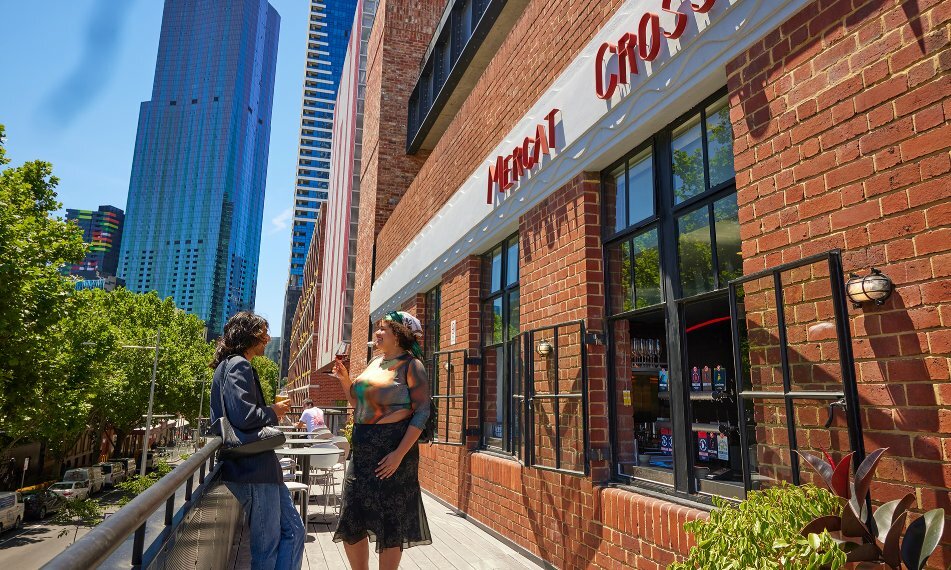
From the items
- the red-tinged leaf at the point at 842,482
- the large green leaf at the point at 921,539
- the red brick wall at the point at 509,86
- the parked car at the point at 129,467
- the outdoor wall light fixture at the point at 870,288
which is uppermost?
the red brick wall at the point at 509,86

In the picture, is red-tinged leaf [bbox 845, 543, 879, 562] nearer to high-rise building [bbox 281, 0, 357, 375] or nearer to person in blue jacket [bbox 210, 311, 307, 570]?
person in blue jacket [bbox 210, 311, 307, 570]

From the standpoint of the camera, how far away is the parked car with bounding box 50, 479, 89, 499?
2844 cm

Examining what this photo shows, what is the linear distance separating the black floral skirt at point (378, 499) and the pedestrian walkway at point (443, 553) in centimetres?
182

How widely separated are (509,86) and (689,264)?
377cm

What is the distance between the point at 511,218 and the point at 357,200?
54.5ft

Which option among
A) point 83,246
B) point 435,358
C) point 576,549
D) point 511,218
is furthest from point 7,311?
point 576,549

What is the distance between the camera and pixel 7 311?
14391mm

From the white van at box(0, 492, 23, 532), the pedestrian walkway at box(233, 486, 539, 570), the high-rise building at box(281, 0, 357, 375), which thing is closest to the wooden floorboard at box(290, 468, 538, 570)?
the pedestrian walkway at box(233, 486, 539, 570)

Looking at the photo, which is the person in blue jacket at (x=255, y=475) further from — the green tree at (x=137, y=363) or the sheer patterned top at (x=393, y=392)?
the green tree at (x=137, y=363)

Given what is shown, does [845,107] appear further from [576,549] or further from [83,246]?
[83,246]

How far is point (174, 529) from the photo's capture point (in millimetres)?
2314

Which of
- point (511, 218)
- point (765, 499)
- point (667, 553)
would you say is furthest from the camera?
point (511, 218)

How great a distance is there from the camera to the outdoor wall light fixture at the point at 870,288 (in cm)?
229

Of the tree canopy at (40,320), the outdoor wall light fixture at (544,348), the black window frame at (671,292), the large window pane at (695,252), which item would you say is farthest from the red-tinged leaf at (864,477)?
the tree canopy at (40,320)
